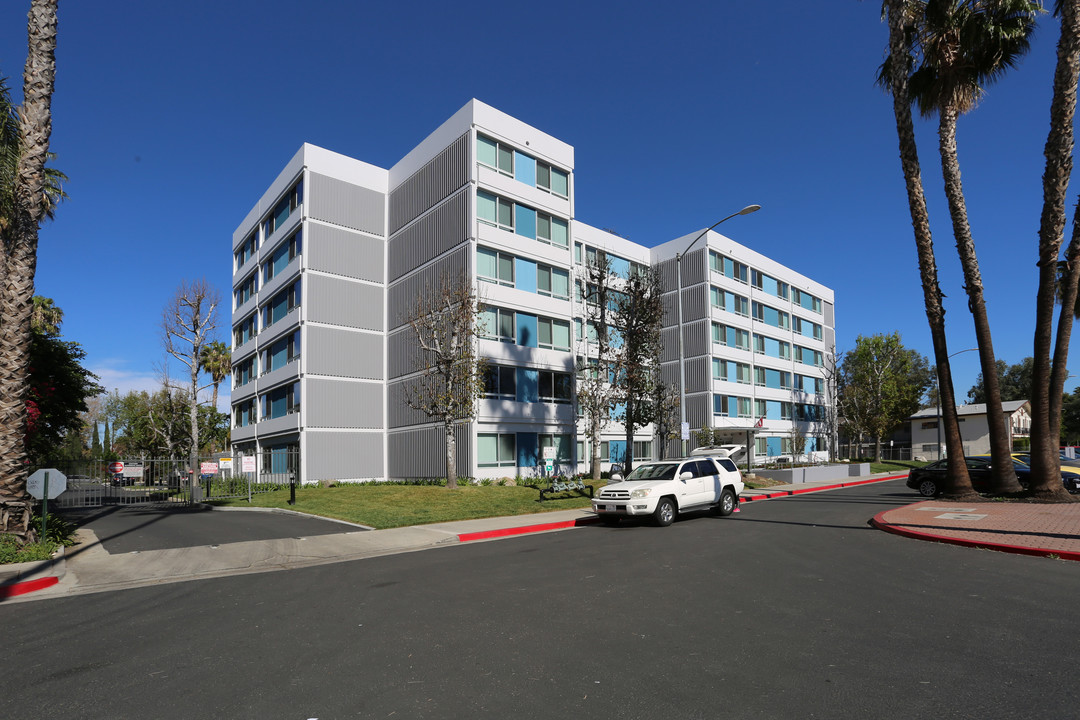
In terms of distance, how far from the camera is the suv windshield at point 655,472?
17.4 metres

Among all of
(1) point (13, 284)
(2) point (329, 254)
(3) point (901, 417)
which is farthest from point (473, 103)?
(3) point (901, 417)

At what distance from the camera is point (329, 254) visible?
1421 inches

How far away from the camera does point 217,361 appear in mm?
53469

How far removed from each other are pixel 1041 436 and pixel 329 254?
32238 millimetres

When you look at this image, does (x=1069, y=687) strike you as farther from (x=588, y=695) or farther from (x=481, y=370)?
(x=481, y=370)

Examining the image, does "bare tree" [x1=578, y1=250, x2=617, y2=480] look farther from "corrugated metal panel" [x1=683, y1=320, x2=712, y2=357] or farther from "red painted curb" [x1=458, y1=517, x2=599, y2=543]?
"corrugated metal panel" [x1=683, y1=320, x2=712, y2=357]

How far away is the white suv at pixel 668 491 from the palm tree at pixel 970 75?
8.65 meters

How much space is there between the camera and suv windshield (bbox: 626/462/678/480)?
1738 centimetres

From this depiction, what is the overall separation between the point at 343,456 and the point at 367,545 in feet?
72.3

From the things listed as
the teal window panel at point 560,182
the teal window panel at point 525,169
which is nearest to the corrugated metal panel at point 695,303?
the teal window panel at point 560,182

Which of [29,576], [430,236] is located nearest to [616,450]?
[430,236]

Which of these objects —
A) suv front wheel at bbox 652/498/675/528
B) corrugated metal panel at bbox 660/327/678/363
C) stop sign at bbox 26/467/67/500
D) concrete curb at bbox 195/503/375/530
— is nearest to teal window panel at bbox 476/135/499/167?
concrete curb at bbox 195/503/375/530

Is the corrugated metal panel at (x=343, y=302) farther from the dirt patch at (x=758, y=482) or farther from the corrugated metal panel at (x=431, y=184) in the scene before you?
the dirt patch at (x=758, y=482)

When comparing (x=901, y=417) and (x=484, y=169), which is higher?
(x=484, y=169)
